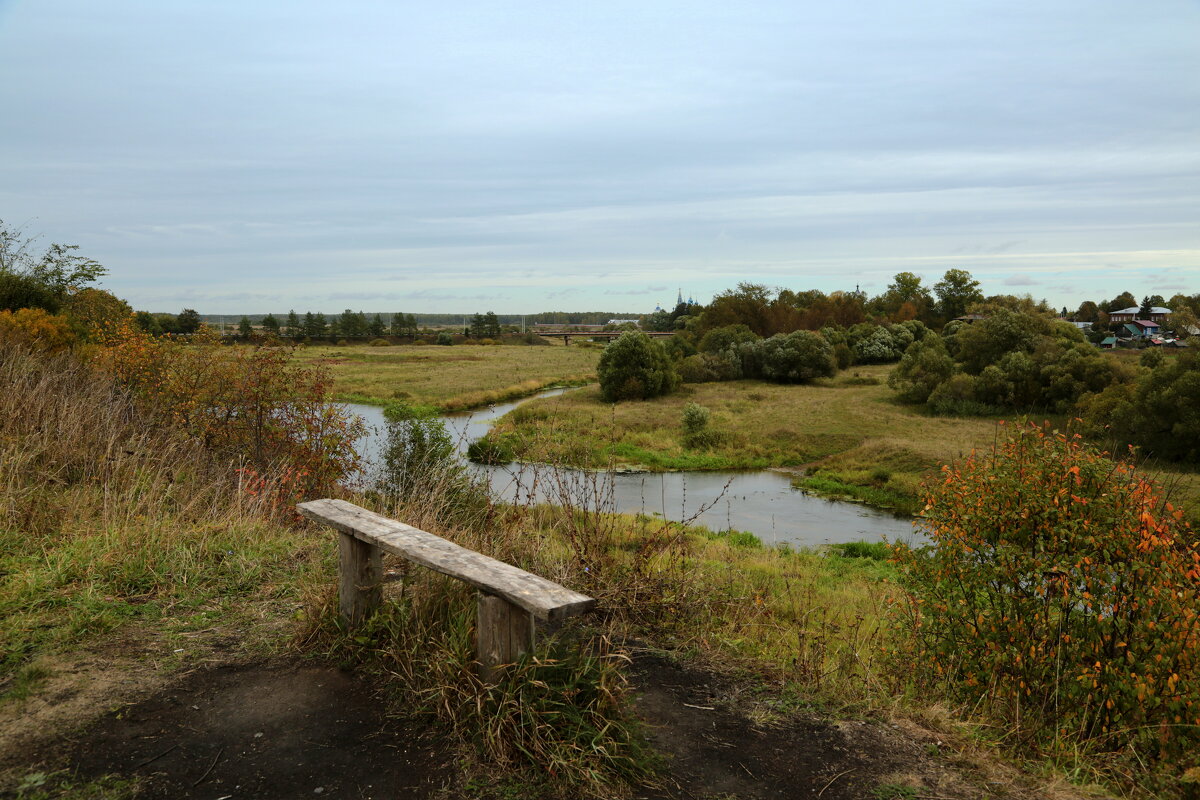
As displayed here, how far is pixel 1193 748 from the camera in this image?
477 centimetres

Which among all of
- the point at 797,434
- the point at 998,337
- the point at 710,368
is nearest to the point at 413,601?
the point at 797,434

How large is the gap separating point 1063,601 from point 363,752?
4.70m

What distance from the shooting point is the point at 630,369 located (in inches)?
1820

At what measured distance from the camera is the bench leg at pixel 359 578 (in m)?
4.58

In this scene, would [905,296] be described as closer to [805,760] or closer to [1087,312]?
[1087,312]

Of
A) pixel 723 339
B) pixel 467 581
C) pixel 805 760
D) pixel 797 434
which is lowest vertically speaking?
pixel 797 434

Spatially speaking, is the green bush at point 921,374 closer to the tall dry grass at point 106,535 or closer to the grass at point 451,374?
the grass at point 451,374

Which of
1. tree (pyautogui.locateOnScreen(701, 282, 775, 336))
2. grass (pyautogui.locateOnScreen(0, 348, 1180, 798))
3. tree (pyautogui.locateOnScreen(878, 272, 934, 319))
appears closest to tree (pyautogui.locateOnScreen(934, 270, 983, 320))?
tree (pyautogui.locateOnScreen(878, 272, 934, 319))

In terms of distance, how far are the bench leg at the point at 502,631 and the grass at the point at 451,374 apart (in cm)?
2728

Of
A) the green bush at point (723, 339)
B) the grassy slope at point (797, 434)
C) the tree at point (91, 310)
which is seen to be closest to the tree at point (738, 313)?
the green bush at point (723, 339)

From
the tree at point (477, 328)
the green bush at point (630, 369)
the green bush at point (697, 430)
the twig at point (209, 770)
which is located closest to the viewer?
the twig at point (209, 770)

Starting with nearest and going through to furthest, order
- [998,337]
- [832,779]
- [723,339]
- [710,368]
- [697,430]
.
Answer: [832,779] → [697,430] → [998,337] → [710,368] → [723,339]

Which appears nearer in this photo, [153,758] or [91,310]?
[153,758]

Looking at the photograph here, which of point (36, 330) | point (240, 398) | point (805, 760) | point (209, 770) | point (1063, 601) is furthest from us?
point (36, 330)
